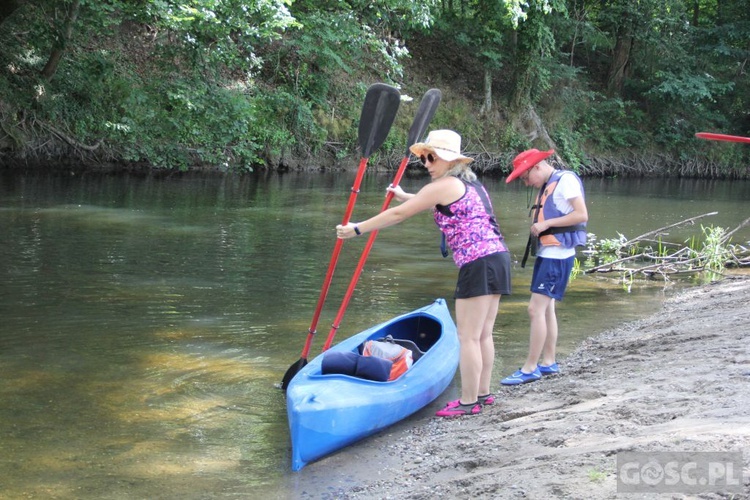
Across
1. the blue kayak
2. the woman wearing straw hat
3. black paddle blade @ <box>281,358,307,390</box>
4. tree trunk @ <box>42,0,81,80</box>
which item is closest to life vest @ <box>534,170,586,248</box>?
the woman wearing straw hat

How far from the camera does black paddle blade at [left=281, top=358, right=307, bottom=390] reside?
206 inches

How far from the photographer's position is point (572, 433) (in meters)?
3.83

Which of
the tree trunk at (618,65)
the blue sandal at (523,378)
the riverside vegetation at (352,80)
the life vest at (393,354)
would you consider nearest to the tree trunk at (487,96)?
the riverside vegetation at (352,80)

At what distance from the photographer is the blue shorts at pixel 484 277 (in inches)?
177

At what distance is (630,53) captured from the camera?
29484mm

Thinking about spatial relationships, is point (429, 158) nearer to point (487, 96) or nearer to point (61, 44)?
point (61, 44)

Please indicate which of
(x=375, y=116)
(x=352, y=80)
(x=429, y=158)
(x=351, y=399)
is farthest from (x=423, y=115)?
(x=352, y=80)

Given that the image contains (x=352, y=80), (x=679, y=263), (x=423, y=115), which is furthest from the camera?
(x=352, y=80)

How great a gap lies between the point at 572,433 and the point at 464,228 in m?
1.24

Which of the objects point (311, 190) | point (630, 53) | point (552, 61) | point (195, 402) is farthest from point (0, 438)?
point (630, 53)

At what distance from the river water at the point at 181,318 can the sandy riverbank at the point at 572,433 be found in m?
0.31

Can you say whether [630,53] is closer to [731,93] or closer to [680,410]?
[731,93]

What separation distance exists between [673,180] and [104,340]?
2469 centimetres

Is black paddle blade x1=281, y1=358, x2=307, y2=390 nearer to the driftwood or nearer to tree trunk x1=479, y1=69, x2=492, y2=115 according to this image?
the driftwood
